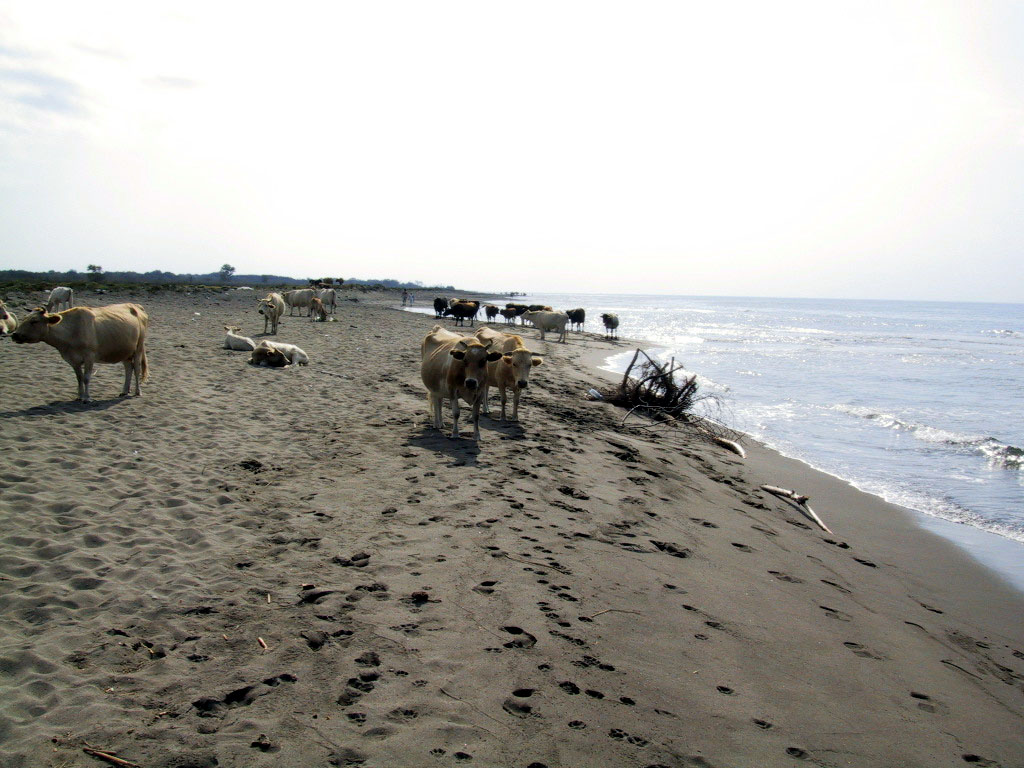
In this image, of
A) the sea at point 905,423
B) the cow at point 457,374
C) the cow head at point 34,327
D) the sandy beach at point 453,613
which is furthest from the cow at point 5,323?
the sea at point 905,423

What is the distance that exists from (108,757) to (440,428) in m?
7.19

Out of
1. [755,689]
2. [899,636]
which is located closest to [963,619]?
[899,636]

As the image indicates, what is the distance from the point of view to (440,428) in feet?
32.4

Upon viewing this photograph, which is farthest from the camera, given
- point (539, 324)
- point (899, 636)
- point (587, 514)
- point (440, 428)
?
point (539, 324)

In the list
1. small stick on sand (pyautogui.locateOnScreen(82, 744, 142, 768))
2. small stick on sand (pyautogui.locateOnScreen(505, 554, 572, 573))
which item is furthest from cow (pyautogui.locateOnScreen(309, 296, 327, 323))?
small stick on sand (pyautogui.locateOnScreen(82, 744, 142, 768))

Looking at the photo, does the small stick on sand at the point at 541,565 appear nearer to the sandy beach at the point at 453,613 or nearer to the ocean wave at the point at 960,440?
the sandy beach at the point at 453,613

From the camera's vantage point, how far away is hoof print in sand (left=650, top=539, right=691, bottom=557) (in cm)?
598

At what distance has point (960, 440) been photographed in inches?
549

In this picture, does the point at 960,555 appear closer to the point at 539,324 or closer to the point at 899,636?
the point at 899,636

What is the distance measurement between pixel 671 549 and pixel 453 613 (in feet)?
8.94

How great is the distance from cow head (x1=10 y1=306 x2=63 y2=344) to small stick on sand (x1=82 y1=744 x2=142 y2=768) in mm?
9345

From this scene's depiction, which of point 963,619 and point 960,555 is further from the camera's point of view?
point 960,555

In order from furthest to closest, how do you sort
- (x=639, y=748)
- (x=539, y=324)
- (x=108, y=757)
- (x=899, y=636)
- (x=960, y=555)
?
1. (x=539, y=324)
2. (x=960, y=555)
3. (x=899, y=636)
4. (x=639, y=748)
5. (x=108, y=757)

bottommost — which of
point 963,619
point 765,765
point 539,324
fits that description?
point 963,619
